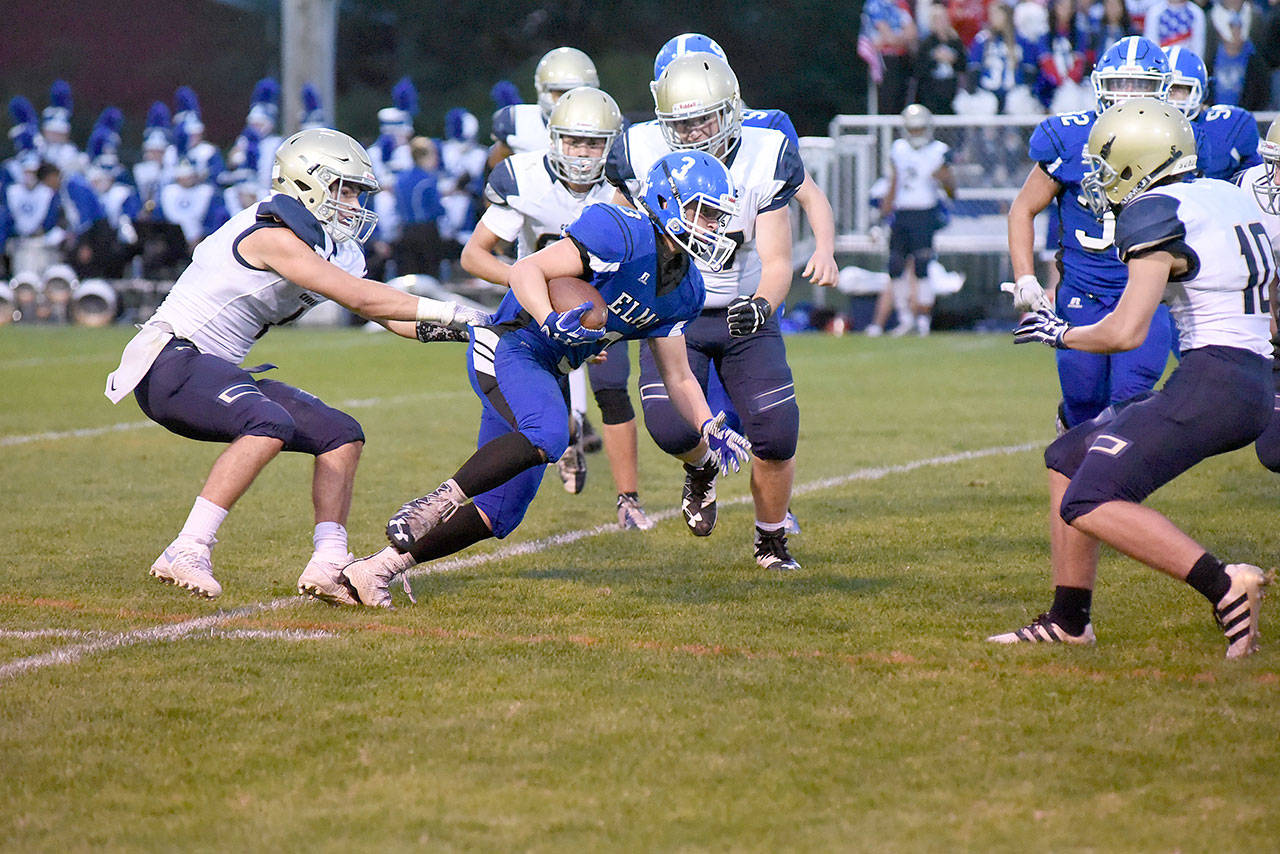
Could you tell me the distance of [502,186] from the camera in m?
6.23

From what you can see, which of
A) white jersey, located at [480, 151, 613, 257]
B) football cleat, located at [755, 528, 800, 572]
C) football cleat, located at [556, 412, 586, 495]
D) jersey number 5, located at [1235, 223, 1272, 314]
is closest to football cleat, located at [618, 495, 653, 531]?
football cleat, located at [556, 412, 586, 495]

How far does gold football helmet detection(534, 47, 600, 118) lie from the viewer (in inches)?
272

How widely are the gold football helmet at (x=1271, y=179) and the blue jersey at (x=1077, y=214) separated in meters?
0.49

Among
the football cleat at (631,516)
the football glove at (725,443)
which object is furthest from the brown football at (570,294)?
the football cleat at (631,516)

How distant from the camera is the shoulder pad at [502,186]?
623 centimetres

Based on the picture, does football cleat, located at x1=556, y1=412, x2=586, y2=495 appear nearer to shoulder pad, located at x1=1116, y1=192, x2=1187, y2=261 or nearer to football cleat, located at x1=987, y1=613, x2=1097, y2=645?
football cleat, located at x1=987, y1=613, x2=1097, y2=645

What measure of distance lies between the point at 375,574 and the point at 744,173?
1805 millimetres

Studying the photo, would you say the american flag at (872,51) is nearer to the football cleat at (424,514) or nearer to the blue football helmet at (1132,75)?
the blue football helmet at (1132,75)

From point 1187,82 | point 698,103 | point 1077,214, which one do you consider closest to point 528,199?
point 698,103

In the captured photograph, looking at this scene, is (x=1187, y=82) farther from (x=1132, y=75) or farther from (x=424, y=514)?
(x=424, y=514)

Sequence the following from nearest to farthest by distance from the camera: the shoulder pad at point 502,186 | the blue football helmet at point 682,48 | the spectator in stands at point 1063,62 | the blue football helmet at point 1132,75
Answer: the blue football helmet at point 1132,75, the blue football helmet at point 682,48, the shoulder pad at point 502,186, the spectator in stands at point 1063,62

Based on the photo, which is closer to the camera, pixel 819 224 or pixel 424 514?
pixel 424 514

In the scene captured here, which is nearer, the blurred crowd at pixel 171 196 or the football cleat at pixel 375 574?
the football cleat at pixel 375 574

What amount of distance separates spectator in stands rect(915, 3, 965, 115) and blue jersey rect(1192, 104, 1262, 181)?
38.0 ft
